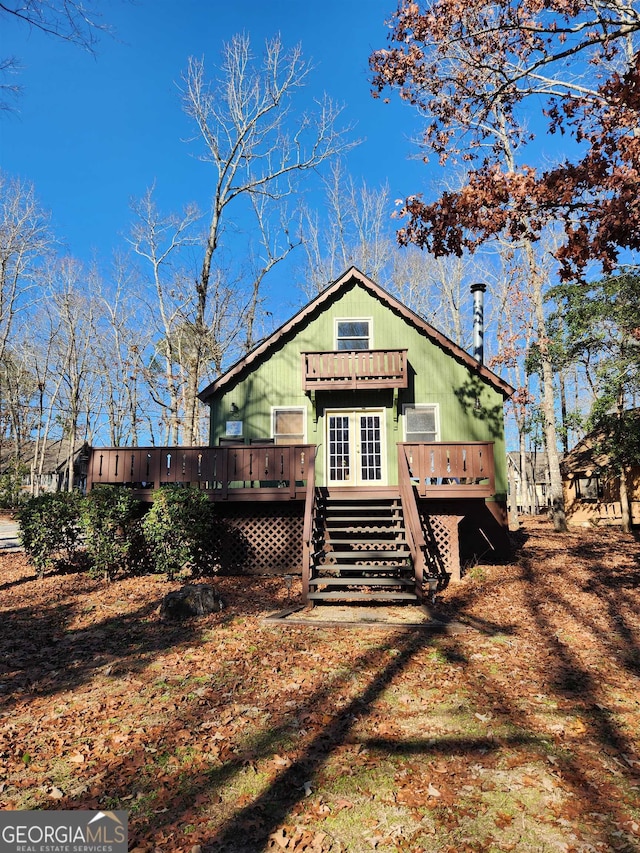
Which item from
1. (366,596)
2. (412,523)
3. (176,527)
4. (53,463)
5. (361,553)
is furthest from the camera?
(53,463)

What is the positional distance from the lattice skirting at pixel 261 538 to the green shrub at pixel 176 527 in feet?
3.36

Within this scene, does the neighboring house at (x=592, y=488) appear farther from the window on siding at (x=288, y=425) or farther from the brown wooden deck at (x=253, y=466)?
the window on siding at (x=288, y=425)

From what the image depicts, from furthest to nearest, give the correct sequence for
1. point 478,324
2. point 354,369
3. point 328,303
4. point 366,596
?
point 478,324 → point 328,303 → point 354,369 → point 366,596

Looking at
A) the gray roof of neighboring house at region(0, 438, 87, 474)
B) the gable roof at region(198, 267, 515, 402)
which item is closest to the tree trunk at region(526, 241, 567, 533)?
the gable roof at region(198, 267, 515, 402)

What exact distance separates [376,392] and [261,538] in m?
5.78

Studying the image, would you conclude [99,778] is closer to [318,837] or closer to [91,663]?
[318,837]

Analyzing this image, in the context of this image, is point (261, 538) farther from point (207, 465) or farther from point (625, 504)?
point (625, 504)

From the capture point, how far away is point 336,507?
1109cm

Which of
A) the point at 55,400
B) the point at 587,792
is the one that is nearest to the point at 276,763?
the point at 587,792

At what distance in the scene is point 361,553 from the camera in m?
8.82

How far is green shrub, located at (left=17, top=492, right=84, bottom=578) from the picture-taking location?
10.9 meters

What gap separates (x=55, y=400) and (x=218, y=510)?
32.3m

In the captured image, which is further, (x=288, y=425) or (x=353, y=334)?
(x=353, y=334)

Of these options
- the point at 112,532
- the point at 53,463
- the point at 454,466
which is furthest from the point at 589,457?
the point at 53,463
